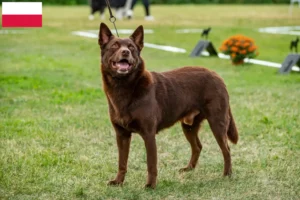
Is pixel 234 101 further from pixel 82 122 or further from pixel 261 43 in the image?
pixel 261 43

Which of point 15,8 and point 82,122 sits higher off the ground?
point 15,8

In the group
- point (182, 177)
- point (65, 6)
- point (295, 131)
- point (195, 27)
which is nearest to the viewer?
point (182, 177)

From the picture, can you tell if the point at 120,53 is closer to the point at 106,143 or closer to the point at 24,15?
the point at 24,15

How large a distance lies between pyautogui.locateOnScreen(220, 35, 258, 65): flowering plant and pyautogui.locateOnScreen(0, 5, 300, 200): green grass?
1.38 feet

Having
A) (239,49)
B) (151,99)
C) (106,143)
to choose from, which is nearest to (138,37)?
(151,99)

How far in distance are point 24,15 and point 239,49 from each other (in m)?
10.4

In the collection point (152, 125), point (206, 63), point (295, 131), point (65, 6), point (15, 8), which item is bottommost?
point (65, 6)

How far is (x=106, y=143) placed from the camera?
28.1 ft

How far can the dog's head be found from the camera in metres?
5.95

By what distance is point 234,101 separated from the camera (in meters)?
11.8

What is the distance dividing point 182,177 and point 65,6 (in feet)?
145

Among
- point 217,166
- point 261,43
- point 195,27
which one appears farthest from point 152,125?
point 195,27

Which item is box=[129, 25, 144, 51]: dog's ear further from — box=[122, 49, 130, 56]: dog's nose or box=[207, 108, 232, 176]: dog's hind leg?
box=[207, 108, 232, 176]: dog's hind leg

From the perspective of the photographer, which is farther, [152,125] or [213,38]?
[213,38]
